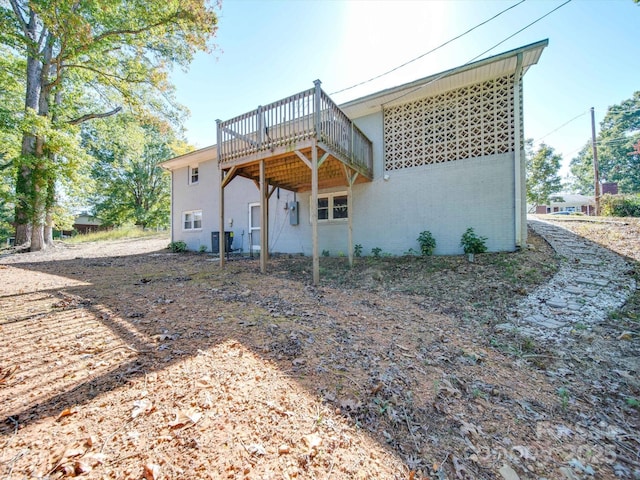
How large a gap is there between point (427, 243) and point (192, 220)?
1159cm

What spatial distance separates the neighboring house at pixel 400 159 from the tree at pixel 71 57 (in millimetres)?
7840

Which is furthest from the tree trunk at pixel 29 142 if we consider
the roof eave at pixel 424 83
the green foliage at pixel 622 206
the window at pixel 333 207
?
the green foliage at pixel 622 206

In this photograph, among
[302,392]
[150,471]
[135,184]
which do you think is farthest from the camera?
[135,184]

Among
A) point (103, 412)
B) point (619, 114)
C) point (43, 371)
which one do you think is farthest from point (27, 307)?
point (619, 114)

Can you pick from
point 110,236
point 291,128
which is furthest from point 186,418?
point 110,236

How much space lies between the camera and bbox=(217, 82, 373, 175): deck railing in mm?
5777

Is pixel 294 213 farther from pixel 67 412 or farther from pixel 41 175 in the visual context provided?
pixel 41 175

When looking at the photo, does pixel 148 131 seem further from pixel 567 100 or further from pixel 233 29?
pixel 567 100

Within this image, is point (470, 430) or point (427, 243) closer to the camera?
point (470, 430)

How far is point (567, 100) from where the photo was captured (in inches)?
551

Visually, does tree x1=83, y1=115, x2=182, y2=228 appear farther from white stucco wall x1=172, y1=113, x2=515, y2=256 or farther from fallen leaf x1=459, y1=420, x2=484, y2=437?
fallen leaf x1=459, y1=420, x2=484, y2=437

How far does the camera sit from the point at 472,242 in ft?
22.3

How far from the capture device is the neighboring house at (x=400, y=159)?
6168 mm

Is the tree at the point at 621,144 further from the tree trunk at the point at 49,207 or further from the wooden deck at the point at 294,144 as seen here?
the tree trunk at the point at 49,207
